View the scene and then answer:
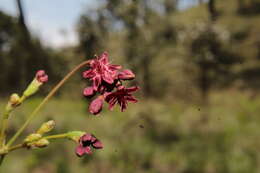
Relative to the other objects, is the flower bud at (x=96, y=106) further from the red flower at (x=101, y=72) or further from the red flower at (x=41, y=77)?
the red flower at (x=41, y=77)

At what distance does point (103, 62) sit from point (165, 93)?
1805 centimetres

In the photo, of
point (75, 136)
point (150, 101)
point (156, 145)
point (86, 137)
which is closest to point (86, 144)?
point (86, 137)

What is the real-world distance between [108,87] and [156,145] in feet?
26.6

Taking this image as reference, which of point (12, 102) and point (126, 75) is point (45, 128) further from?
point (126, 75)

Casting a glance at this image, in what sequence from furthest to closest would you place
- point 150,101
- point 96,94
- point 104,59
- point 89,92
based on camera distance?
point 150,101 → point 104,59 → point 96,94 → point 89,92

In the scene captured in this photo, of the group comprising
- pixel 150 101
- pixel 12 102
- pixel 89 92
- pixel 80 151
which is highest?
pixel 89 92

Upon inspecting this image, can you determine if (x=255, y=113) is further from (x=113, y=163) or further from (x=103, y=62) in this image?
(x=103, y=62)

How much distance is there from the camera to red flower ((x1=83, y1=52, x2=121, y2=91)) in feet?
5.72

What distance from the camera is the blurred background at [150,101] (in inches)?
316

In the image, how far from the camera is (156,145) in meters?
9.64

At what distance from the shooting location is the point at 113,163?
8055mm

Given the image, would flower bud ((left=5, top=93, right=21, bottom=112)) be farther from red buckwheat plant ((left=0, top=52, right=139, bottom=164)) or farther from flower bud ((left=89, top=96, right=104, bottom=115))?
flower bud ((left=89, top=96, right=104, bottom=115))

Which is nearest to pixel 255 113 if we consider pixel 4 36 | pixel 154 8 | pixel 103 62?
pixel 154 8

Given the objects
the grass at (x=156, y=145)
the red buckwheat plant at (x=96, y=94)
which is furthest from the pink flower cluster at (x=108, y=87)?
the grass at (x=156, y=145)
